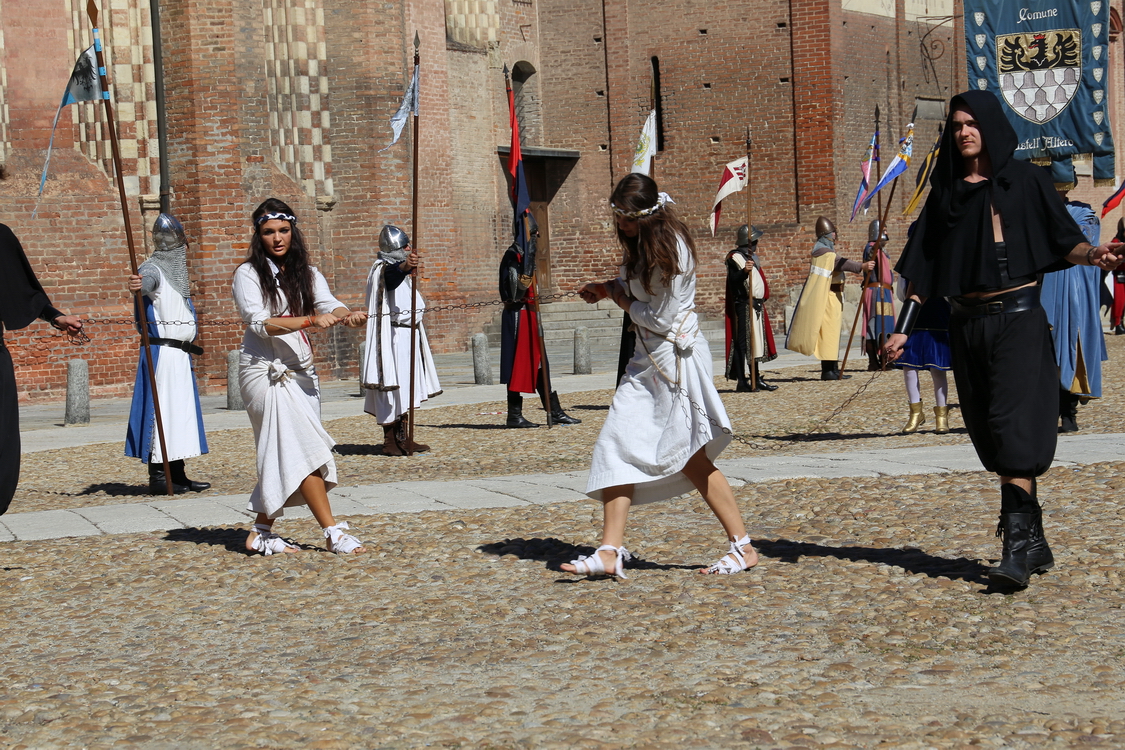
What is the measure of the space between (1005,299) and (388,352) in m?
6.66

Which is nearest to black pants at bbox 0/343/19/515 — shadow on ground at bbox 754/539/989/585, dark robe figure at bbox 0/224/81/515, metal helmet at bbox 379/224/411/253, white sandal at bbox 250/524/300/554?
dark robe figure at bbox 0/224/81/515

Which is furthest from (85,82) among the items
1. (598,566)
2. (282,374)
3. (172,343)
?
(598,566)

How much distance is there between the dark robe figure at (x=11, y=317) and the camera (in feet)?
19.7

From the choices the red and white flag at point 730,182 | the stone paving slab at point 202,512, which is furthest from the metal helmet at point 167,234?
the red and white flag at point 730,182

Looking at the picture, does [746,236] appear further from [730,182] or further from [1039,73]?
[1039,73]

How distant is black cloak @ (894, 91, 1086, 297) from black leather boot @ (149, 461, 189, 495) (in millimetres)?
5589

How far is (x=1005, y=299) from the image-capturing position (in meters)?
5.23

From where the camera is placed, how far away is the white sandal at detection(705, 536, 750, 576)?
5.53 m

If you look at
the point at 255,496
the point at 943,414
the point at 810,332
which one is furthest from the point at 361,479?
the point at 810,332

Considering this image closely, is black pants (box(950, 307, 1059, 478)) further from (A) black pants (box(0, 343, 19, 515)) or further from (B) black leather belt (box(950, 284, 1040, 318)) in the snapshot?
(A) black pants (box(0, 343, 19, 515))

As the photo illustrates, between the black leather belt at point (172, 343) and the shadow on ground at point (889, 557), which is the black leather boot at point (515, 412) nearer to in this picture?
the black leather belt at point (172, 343)

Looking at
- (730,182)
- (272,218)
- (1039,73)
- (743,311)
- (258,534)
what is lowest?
Answer: (258,534)

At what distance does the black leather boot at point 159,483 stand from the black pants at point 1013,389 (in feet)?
18.7

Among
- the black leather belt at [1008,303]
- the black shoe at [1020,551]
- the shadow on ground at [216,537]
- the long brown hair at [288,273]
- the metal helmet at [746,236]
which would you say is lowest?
the shadow on ground at [216,537]
